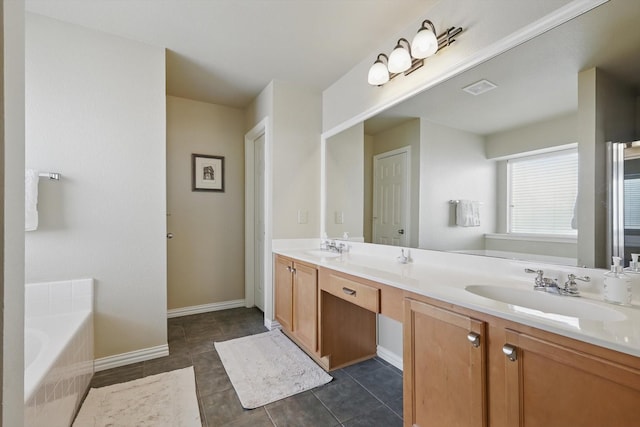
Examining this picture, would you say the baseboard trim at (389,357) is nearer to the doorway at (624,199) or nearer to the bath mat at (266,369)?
the bath mat at (266,369)

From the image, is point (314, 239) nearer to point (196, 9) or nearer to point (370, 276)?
point (370, 276)

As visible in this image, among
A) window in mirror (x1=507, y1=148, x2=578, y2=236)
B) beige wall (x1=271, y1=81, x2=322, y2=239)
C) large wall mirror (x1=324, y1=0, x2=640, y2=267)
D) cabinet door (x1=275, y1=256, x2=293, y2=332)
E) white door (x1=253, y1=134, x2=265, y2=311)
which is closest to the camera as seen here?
large wall mirror (x1=324, y1=0, x2=640, y2=267)

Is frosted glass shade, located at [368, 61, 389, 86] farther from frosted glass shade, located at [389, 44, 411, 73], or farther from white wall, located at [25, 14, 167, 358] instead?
white wall, located at [25, 14, 167, 358]

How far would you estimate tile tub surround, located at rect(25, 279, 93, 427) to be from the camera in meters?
1.15

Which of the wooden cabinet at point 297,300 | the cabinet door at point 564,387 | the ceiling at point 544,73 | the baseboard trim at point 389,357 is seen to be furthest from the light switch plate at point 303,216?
the cabinet door at point 564,387

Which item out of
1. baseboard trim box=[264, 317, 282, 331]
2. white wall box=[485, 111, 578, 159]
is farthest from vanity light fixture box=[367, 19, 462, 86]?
baseboard trim box=[264, 317, 282, 331]

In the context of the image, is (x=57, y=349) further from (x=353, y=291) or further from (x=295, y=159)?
(x=295, y=159)

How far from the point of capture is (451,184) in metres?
1.73

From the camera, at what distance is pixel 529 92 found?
1378 millimetres

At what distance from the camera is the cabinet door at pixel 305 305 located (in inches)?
81.3

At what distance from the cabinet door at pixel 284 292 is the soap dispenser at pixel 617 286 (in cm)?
189

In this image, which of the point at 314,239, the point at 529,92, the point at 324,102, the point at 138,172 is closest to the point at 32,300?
the point at 138,172

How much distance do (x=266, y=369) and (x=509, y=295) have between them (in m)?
1.63

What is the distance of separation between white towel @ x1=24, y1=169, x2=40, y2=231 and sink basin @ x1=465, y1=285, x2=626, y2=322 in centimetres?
250
